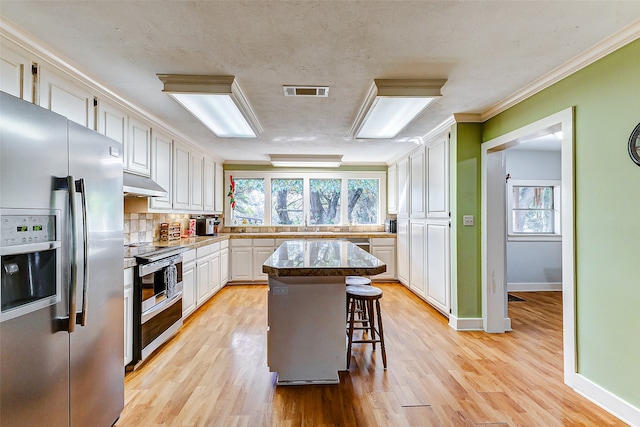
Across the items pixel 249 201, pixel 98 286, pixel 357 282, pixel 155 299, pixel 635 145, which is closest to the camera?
pixel 98 286

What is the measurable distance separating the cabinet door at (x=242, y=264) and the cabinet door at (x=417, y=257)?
8.84ft

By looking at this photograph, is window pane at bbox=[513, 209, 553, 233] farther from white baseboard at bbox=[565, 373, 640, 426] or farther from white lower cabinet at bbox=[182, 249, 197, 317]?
white lower cabinet at bbox=[182, 249, 197, 317]

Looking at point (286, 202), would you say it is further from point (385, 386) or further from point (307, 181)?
point (385, 386)

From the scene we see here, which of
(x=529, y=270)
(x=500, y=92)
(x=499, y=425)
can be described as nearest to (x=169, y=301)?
(x=499, y=425)

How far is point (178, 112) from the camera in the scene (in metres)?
2.94

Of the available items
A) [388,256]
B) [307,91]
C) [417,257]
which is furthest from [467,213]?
[388,256]

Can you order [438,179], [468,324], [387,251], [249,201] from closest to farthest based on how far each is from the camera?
[468,324], [438,179], [387,251], [249,201]

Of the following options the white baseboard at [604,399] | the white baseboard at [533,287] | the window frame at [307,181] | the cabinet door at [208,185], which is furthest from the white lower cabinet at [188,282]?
the white baseboard at [533,287]

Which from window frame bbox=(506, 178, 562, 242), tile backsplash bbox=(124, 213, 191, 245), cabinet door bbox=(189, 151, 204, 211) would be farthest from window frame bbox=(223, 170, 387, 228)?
window frame bbox=(506, 178, 562, 242)

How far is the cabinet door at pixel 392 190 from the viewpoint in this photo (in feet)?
17.7

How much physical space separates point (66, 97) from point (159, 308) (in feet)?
5.88

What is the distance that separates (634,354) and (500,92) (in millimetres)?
2073

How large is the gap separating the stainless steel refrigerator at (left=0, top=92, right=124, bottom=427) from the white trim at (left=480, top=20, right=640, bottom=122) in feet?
9.89

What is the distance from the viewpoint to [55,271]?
1.29m
